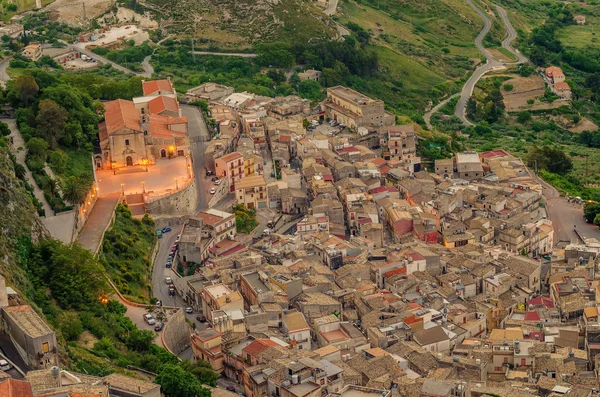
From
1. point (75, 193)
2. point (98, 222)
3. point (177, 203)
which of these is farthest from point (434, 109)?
point (75, 193)

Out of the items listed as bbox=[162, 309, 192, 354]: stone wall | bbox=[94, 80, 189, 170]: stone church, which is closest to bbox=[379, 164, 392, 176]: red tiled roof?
bbox=[94, 80, 189, 170]: stone church

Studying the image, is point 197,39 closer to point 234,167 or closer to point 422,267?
Result: point 234,167

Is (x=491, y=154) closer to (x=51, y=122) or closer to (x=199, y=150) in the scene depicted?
(x=199, y=150)

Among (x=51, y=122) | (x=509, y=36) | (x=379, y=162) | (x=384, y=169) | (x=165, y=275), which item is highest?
(x=51, y=122)

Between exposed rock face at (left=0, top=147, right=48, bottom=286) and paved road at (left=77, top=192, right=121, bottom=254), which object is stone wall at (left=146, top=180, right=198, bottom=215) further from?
exposed rock face at (left=0, top=147, right=48, bottom=286)

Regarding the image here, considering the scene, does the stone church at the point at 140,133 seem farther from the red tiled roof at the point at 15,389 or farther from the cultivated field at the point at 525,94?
the cultivated field at the point at 525,94
